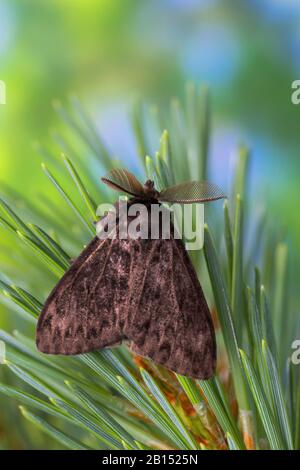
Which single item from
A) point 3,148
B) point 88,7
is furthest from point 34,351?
point 88,7

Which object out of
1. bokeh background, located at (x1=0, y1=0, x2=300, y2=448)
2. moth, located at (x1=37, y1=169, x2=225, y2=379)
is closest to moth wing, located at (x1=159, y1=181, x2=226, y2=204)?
moth, located at (x1=37, y1=169, x2=225, y2=379)

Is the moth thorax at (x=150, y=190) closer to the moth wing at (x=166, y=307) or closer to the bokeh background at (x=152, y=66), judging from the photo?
the moth wing at (x=166, y=307)

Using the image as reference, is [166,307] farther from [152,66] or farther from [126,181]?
[152,66]

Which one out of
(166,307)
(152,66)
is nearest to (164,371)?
(166,307)

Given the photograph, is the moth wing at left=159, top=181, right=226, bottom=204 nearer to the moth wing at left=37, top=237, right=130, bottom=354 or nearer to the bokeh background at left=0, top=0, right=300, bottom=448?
the moth wing at left=37, top=237, right=130, bottom=354

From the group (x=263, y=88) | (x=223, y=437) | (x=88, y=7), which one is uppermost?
(x=88, y=7)

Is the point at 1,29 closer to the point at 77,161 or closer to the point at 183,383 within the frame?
the point at 77,161
